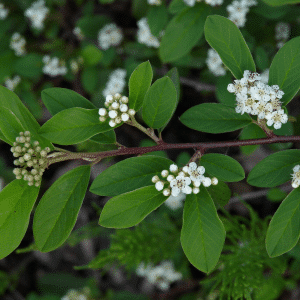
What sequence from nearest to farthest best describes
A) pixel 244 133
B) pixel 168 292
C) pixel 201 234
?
pixel 201 234 → pixel 244 133 → pixel 168 292

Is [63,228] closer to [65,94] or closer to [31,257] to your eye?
[65,94]

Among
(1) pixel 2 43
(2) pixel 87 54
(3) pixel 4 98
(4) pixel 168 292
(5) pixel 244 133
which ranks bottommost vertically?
(4) pixel 168 292

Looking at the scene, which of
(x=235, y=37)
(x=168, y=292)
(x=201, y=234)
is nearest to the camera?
(x=201, y=234)

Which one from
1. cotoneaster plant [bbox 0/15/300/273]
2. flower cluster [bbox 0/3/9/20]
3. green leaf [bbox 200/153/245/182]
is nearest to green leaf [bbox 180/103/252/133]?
cotoneaster plant [bbox 0/15/300/273]

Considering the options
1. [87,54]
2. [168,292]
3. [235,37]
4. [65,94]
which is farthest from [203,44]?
[168,292]

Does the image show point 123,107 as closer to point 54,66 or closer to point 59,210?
point 59,210

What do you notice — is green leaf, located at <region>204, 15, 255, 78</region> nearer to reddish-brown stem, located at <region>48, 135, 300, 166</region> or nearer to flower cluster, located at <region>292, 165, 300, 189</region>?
reddish-brown stem, located at <region>48, 135, 300, 166</region>
